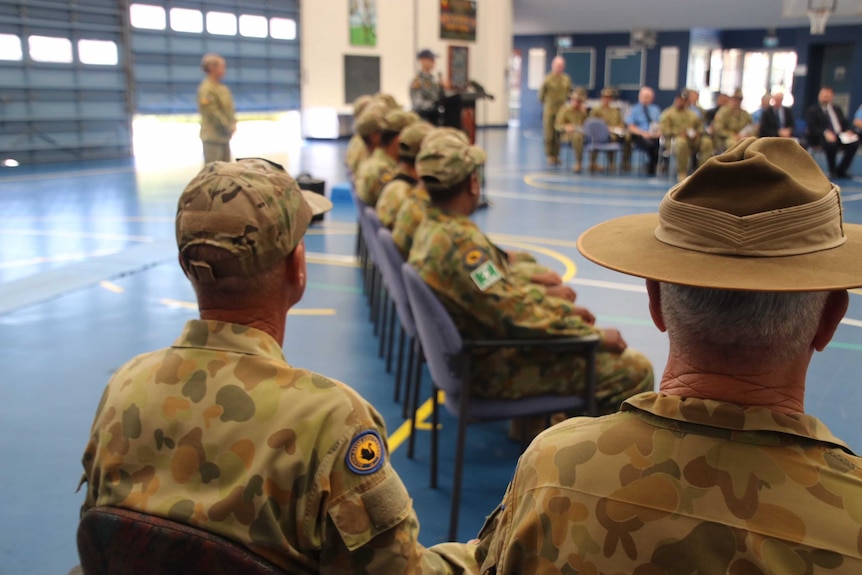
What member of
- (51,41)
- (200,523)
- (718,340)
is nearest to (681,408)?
(718,340)

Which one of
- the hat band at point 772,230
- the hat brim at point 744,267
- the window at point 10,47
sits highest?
the window at point 10,47

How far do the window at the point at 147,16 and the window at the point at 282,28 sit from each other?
2953 mm

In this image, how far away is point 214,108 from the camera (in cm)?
934

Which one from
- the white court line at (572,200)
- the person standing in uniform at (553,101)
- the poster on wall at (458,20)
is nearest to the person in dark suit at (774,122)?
the white court line at (572,200)

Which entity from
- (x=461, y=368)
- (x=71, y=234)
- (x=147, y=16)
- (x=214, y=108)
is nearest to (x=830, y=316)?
(x=461, y=368)

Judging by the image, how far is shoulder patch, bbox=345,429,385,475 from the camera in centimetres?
129

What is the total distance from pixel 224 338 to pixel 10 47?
43.9ft

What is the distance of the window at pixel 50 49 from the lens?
42.0 ft

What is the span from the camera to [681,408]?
1.03 m

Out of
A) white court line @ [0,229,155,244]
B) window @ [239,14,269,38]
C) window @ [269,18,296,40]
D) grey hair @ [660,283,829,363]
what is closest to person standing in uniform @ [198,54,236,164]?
white court line @ [0,229,155,244]

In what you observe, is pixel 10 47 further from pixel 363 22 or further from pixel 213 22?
pixel 363 22

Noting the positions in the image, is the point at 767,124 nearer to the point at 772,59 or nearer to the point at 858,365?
the point at 858,365

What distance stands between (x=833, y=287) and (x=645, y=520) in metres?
0.38

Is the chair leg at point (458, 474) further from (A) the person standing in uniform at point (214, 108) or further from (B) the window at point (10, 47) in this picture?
(B) the window at point (10, 47)
